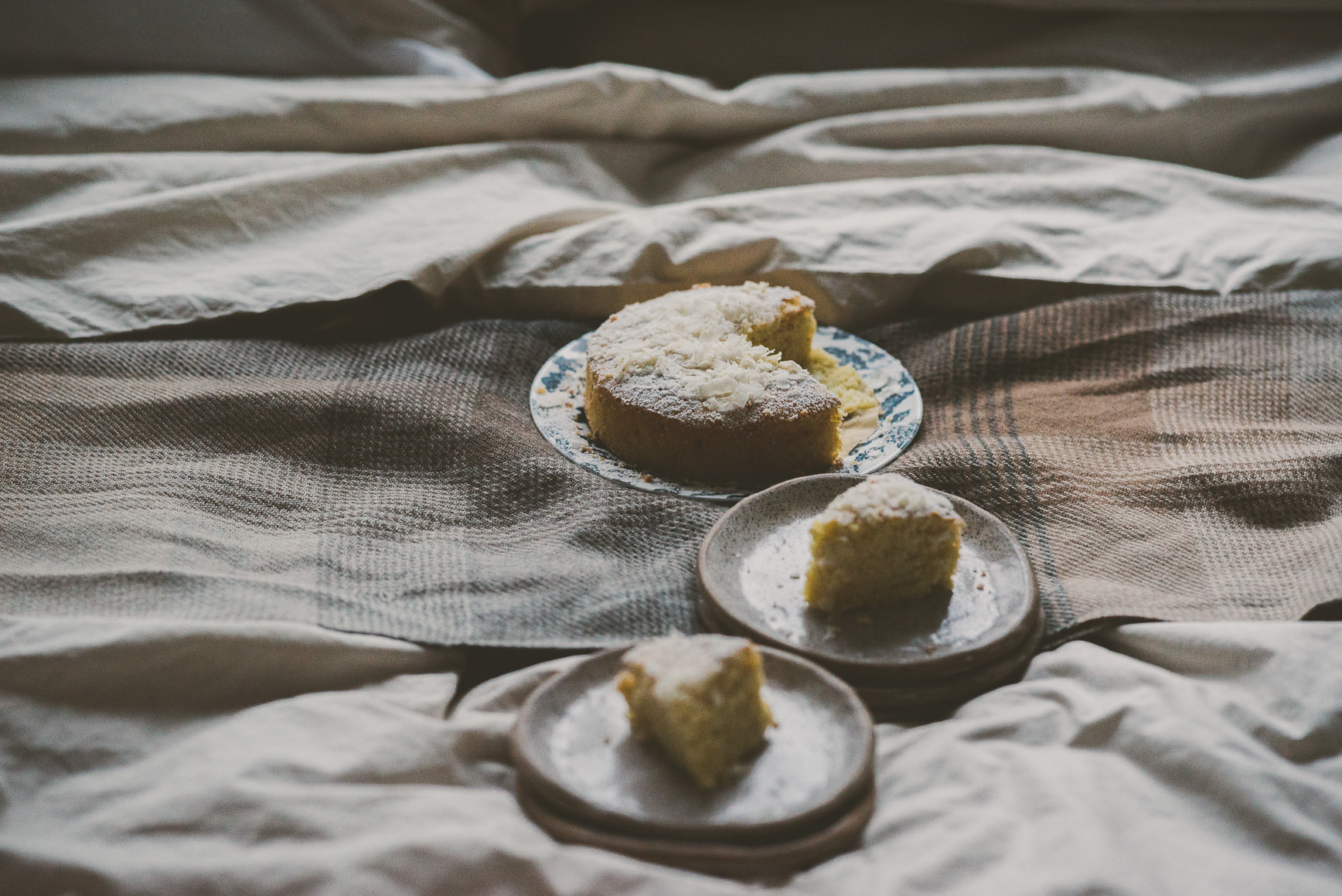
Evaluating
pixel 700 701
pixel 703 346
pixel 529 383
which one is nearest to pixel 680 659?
pixel 700 701

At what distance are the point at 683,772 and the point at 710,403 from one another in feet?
1.76

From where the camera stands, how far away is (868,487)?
3.43 ft

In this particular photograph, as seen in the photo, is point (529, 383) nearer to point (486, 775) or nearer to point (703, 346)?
point (703, 346)

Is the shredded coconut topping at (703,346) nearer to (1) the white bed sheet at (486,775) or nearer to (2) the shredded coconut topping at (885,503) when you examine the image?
(2) the shredded coconut topping at (885,503)

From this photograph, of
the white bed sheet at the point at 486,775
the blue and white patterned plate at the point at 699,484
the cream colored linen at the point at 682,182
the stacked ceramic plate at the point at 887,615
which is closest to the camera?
the white bed sheet at the point at 486,775

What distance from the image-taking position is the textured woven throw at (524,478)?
1046mm

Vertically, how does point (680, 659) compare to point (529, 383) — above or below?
above

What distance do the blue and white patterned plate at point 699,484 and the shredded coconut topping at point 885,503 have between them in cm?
23

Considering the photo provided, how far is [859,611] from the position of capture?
104cm

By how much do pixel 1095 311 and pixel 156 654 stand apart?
124 centimetres

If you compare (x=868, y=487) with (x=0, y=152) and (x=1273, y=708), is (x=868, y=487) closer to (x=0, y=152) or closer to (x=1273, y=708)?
(x=1273, y=708)

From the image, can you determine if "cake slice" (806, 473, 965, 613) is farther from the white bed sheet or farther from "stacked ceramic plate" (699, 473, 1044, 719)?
the white bed sheet

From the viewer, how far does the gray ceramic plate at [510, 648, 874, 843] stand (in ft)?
2.62

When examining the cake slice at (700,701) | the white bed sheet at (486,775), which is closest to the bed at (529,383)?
the white bed sheet at (486,775)
